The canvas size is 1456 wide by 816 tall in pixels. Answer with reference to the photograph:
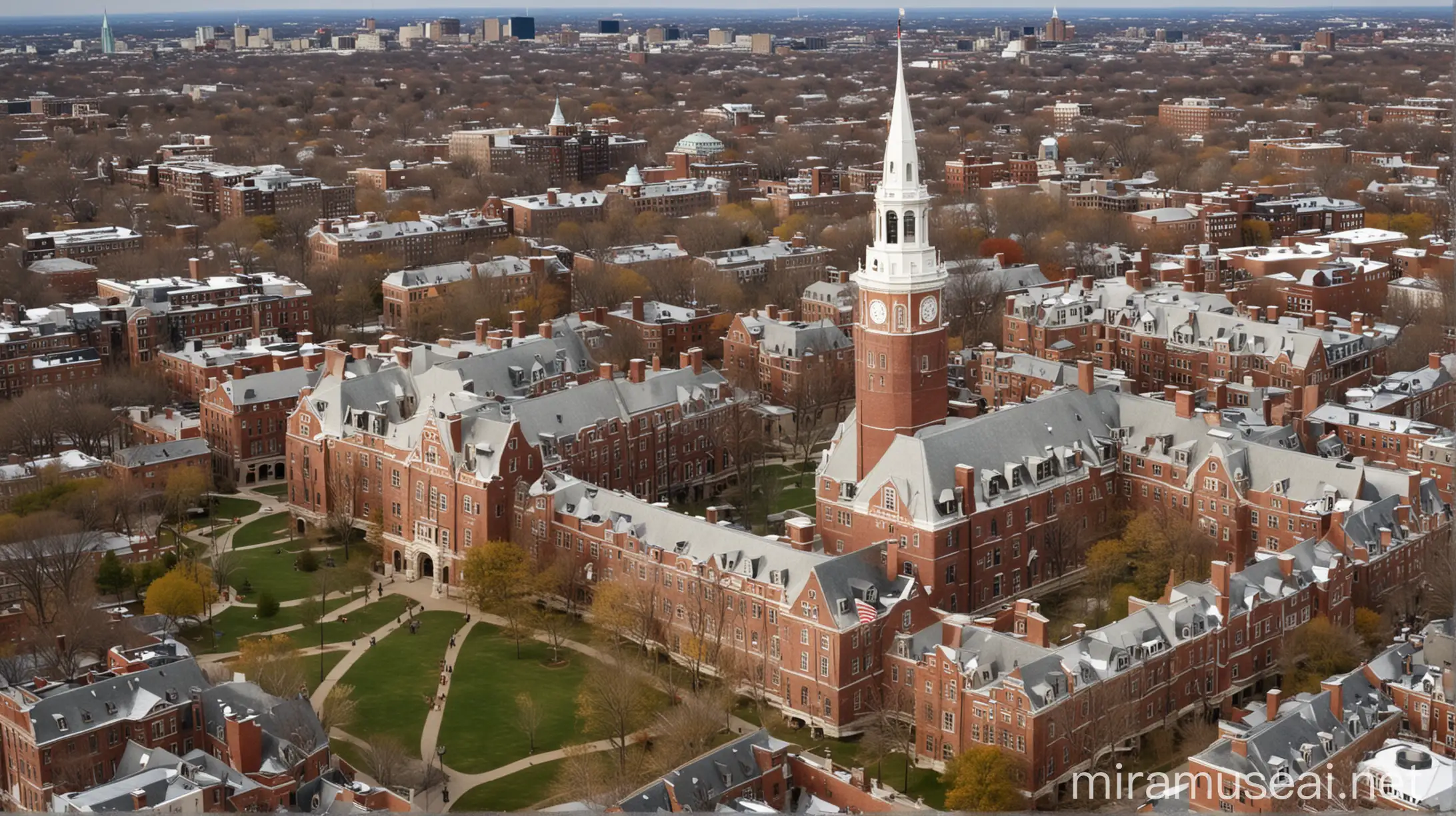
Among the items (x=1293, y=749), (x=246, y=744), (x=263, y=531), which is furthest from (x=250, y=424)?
(x=1293, y=749)

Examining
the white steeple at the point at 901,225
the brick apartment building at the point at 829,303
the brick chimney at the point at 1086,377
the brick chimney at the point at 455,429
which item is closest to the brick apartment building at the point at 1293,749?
the white steeple at the point at 901,225

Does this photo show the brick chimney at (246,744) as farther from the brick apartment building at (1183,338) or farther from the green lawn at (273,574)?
the brick apartment building at (1183,338)

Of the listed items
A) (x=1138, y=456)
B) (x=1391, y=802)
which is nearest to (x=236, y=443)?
(x=1138, y=456)

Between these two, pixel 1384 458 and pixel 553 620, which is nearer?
pixel 553 620

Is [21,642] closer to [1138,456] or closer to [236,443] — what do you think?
[236,443]

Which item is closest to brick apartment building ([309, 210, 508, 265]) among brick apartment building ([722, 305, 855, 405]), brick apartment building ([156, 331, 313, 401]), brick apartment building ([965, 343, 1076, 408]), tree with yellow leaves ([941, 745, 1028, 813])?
brick apartment building ([156, 331, 313, 401])

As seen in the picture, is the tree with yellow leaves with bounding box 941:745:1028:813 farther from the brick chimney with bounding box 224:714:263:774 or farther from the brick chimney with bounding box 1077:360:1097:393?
the brick chimney with bounding box 1077:360:1097:393
